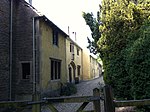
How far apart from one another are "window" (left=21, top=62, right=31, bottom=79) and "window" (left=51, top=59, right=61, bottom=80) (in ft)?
10.8

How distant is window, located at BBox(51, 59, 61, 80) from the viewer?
1981cm

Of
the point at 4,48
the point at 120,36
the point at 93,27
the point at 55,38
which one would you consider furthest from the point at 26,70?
the point at 120,36

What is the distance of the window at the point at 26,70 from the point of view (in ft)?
54.1

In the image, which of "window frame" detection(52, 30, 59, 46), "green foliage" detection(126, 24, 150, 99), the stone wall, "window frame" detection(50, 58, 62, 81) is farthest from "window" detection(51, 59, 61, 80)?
"green foliage" detection(126, 24, 150, 99)

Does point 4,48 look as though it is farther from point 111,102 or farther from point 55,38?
point 111,102

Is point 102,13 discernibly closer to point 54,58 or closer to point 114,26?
point 114,26

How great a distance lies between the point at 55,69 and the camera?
2059cm

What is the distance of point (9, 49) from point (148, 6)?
29.8 ft

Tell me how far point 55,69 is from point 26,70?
14.0 feet

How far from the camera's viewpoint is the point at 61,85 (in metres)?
21.5

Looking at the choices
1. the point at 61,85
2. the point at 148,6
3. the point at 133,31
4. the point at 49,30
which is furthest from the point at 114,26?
the point at 61,85

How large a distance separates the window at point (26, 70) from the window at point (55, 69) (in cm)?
330

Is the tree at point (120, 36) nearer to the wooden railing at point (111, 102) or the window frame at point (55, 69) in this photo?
the wooden railing at point (111, 102)

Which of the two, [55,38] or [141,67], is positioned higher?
[55,38]
